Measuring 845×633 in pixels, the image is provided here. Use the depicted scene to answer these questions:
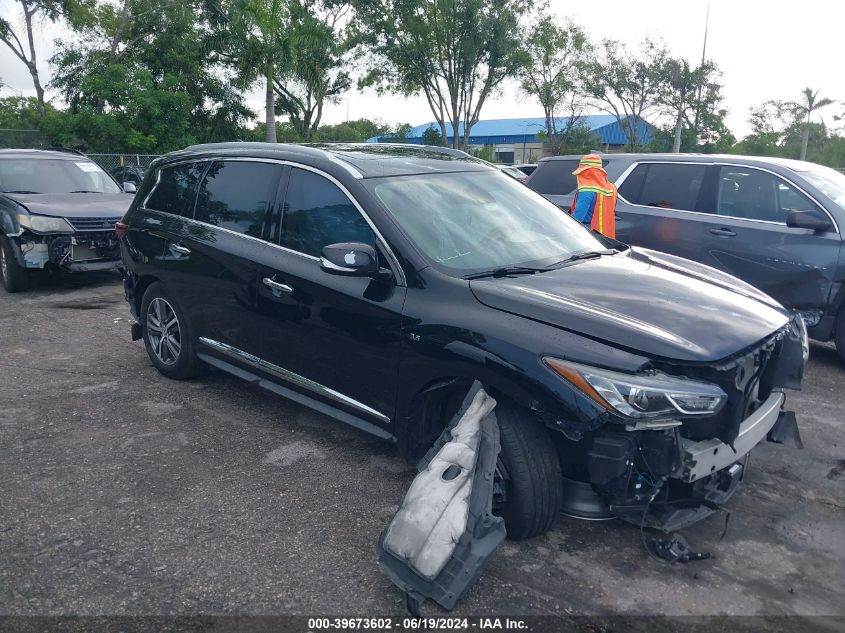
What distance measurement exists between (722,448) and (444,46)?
31.6 meters

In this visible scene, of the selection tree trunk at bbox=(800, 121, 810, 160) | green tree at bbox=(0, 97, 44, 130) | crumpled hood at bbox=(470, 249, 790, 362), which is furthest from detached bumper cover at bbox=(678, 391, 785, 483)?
tree trunk at bbox=(800, 121, 810, 160)

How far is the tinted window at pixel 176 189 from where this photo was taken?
521cm

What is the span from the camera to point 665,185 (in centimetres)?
721

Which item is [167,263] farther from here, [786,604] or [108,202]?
[108,202]

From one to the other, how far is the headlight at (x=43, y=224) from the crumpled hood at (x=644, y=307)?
6.89 metres

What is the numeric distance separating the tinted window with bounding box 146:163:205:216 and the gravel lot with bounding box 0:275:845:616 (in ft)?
4.50

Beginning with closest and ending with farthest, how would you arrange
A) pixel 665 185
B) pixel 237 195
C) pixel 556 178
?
pixel 237 195, pixel 665 185, pixel 556 178

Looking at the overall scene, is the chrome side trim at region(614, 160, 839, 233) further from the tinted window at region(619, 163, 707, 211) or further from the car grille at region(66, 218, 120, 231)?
the car grille at region(66, 218, 120, 231)

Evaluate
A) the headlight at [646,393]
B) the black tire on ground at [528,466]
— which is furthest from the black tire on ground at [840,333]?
the black tire on ground at [528,466]

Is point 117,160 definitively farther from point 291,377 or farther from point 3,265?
point 291,377

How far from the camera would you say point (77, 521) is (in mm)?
3584

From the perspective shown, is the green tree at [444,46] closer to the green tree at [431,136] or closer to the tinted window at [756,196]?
the green tree at [431,136]

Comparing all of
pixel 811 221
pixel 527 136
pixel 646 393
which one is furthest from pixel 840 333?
pixel 527 136

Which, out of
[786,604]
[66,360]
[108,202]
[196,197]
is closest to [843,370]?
[786,604]
